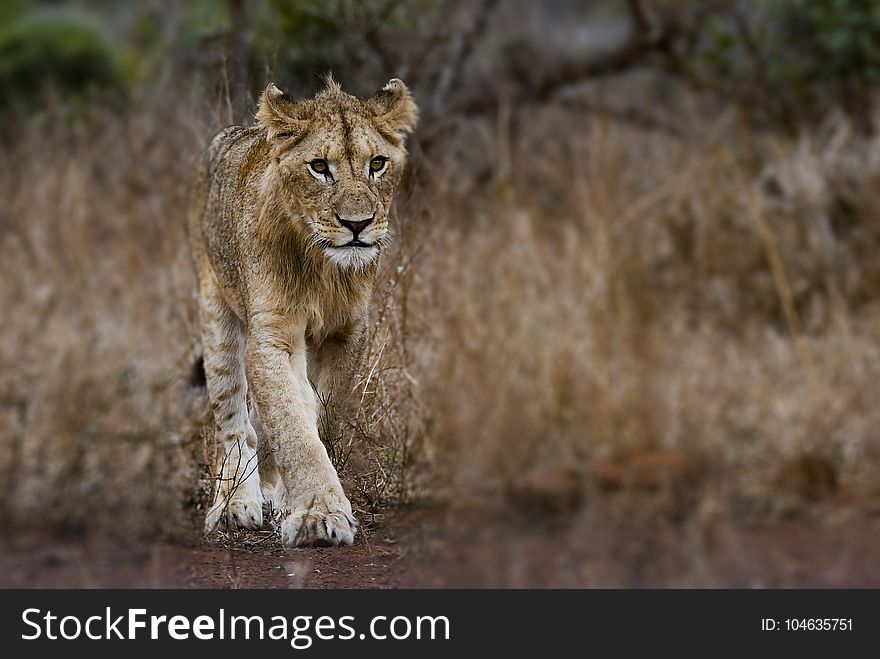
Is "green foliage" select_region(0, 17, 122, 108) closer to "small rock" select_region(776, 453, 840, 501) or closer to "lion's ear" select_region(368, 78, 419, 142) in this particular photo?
"small rock" select_region(776, 453, 840, 501)

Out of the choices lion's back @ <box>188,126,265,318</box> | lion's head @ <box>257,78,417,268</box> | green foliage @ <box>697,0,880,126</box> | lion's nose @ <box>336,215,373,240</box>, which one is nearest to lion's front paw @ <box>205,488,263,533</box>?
lion's back @ <box>188,126,265,318</box>

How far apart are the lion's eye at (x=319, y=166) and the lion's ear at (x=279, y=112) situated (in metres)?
0.10

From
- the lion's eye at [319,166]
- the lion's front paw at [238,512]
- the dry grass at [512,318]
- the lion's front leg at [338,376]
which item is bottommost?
the lion's front paw at [238,512]

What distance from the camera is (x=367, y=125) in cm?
326

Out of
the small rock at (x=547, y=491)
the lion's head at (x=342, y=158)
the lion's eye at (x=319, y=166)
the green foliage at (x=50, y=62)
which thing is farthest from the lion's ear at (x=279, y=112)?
the green foliage at (x=50, y=62)

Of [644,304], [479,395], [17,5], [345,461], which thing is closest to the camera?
[345,461]

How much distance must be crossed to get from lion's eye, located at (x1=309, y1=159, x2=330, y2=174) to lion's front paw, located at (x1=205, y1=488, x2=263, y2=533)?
3.39 feet

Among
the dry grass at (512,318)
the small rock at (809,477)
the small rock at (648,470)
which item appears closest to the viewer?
the dry grass at (512,318)

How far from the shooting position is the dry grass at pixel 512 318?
462 centimetres

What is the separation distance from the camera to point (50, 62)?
38.7 feet

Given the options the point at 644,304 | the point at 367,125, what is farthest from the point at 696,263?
the point at 367,125

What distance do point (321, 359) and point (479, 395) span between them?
2304 mm

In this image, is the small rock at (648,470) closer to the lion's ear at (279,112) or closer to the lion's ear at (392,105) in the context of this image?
the lion's ear at (392,105)

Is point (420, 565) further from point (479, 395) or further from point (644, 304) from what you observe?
point (644, 304)
